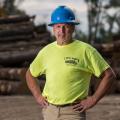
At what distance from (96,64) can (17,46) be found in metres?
13.1

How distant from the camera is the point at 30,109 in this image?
11.1 metres

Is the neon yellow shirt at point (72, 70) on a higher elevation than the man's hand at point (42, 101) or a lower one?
higher

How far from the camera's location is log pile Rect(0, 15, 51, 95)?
14125 millimetres

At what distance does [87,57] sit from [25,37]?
14.7 meters

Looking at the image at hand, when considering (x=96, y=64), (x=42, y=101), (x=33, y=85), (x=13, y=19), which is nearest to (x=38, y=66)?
(x=33, y=85)

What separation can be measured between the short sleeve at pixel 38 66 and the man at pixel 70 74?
0.48 feet

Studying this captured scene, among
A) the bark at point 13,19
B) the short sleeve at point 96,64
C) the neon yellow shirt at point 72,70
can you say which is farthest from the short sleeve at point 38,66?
the bark at point 13,19

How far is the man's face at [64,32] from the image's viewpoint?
4496 mm

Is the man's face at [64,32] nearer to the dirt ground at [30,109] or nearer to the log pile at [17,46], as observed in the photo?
the dirt ground at [30,109]

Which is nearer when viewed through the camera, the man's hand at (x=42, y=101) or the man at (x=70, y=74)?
the man at (x=70, y=74)

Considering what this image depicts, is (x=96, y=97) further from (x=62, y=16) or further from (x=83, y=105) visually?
(x=62, y=16)

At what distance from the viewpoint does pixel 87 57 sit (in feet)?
14.8

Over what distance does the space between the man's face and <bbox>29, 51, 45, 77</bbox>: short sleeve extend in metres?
0.26

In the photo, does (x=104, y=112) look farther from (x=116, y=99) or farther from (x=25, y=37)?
(x=25, y=37)
